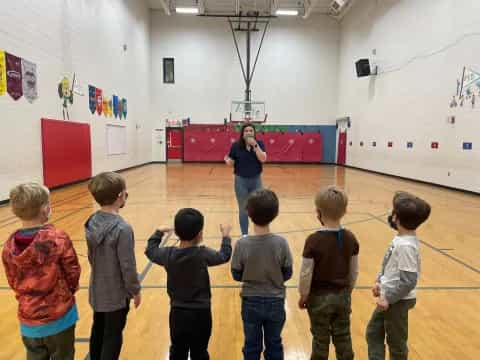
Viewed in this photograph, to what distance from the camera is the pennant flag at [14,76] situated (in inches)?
270

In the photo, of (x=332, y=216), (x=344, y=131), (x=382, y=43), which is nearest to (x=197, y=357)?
(x=332, y=216)

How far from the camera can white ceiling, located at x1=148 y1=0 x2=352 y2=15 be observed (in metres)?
17.2

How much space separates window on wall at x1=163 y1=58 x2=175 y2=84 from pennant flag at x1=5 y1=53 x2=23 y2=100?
1142cm

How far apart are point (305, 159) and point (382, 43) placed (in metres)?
7.00

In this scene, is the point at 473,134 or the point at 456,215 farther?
the point at 473,134

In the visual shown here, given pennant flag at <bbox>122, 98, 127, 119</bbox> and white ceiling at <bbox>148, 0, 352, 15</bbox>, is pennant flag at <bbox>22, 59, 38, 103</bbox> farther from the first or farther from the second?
white ceiling at <bbox>148, 0, 352, 15</bbox>

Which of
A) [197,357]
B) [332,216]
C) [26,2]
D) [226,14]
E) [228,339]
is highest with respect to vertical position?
[226,14]

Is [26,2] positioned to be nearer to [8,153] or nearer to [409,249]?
[8,153]

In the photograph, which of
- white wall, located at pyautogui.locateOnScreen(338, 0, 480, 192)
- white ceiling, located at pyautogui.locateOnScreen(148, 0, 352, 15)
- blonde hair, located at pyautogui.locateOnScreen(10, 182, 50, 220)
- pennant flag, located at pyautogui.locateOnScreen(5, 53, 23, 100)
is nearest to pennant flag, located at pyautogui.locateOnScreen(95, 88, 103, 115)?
pennant flag, located at pyautogui.locateOnScreen(5, 53, 23, 100)

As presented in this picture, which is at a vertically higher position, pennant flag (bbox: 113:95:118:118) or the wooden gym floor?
pennant flag (bbox: 113:95:118:118)

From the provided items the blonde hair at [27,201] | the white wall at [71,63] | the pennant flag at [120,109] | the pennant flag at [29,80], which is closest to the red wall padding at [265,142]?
the white wall at [71,63]

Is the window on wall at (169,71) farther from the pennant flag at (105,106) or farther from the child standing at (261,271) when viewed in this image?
the child standing at (261,271)

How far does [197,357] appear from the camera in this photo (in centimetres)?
170

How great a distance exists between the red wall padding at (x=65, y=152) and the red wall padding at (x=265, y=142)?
8.33 m
